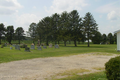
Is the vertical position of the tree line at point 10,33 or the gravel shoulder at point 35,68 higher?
the tree line at point 10,33

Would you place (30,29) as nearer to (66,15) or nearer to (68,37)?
(66,15)

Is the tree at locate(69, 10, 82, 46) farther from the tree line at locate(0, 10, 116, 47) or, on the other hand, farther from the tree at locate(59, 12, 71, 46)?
the tree at locate(59, 12, 71, 46)

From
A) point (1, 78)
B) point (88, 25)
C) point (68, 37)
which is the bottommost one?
point (1, 78)

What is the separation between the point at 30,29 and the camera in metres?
71.8

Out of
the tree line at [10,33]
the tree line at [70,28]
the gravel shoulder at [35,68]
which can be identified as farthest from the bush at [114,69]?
the tree line at [10,33]

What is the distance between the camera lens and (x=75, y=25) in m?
47.2

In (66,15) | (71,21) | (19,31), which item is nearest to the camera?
(71,21)

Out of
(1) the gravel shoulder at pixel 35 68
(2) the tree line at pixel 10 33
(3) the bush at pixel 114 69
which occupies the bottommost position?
(1) the gravel shoulder at pixel 35 68

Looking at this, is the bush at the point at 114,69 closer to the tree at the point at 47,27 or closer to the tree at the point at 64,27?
the tree at the point at 64,27

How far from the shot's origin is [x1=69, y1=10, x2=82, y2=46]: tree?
46841 mm

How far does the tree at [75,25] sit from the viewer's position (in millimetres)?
46841

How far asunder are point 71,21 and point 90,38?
33.6 ft

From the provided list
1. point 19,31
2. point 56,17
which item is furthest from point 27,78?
point 19,31

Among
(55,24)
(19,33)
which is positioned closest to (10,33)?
(19,33)
